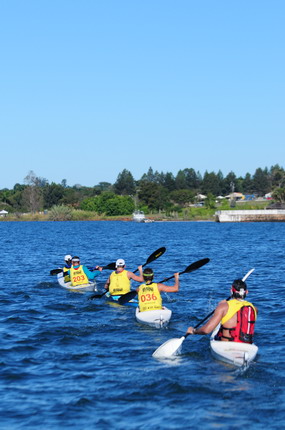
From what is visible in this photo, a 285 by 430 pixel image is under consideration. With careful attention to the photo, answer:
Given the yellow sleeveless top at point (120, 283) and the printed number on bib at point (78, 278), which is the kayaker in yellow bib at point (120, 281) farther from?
the printed number on bib at point (78, 278)

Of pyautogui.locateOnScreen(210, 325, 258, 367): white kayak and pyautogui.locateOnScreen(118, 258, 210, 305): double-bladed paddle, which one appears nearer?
pyautogui.locateOnScreen(210, 325, 258, 367): white kayak

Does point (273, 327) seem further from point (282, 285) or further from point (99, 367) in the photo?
point (282, 285)

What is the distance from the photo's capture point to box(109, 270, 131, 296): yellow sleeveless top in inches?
878

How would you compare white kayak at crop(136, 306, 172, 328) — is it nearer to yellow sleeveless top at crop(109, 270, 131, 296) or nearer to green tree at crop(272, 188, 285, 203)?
yellow sleeveless top at crop(109, 270, 131, 296)

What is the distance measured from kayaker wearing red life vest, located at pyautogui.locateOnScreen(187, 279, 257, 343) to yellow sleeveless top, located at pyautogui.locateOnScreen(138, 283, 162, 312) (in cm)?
449

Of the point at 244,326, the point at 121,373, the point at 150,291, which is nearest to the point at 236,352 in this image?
the point at 244,326

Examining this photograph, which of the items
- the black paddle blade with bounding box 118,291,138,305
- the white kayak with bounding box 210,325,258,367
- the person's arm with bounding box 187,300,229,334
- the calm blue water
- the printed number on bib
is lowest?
the calm blue water

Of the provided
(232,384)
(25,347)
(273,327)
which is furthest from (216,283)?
(232,384)

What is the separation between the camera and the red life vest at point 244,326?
1388 cm

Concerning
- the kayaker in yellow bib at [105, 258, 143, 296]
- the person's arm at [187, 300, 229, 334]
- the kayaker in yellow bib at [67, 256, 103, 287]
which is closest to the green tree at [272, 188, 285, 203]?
the kayaker in yellow bib at [67, 256, 103, 287]

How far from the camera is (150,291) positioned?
728 inches

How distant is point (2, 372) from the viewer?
14.1 m

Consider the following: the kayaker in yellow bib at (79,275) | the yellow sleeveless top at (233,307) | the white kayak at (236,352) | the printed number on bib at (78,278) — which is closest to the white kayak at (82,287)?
the kayaker in yellow bib at (79,275)

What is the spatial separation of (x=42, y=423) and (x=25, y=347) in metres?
5.82
